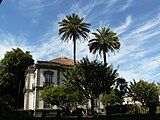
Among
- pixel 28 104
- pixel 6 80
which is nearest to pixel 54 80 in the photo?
pixel 28 104

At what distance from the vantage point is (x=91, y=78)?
40.3m

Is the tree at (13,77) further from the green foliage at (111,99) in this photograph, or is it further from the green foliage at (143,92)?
the green foliage at (143,92)

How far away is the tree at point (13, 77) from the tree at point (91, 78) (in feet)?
83.3

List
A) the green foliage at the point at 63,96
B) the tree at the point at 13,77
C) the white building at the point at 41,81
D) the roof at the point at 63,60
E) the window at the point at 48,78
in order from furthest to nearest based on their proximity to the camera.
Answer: the tree at the point at 13,77 → the roof at the point at 63,60 → the window at the point at 48,78 → the white building at the point at 41,81 → the green foliage at the point at 63,96

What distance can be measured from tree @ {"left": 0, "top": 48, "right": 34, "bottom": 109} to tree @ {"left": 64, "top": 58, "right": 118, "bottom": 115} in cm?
2539

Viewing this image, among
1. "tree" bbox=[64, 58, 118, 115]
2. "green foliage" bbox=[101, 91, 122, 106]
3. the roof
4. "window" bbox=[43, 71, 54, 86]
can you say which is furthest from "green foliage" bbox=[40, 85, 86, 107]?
the roof

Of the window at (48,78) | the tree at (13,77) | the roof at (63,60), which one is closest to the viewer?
the window at (48,78)

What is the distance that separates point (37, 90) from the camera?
51.9m

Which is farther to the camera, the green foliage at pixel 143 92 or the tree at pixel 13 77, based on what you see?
the tree at pixel 13 77

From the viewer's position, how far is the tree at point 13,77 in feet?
209

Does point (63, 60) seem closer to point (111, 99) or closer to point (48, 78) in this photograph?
point (48, 78)

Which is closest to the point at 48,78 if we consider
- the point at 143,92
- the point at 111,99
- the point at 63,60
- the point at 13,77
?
the point at 63,60

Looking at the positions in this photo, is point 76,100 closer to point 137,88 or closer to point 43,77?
point 43,77

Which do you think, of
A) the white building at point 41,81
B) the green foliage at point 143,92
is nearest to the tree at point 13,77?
the white building at point 41,81
